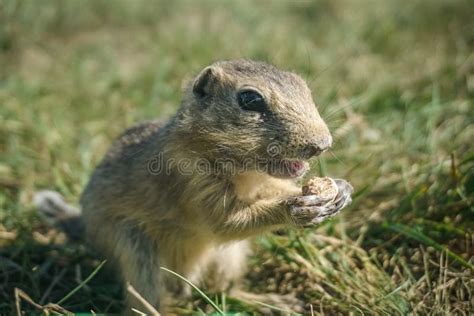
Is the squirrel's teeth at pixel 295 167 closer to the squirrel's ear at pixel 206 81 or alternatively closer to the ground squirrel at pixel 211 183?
the ground squirrel at pixel 211 183

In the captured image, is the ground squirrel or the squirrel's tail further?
the squirrel's tail

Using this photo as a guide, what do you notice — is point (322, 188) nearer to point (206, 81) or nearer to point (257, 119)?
point (257, 119)

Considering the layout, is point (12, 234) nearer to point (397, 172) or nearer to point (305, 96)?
point (305, 96)

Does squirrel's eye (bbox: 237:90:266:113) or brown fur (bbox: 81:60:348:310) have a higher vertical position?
squirrel's eye (bbox: 237:90:266:113)

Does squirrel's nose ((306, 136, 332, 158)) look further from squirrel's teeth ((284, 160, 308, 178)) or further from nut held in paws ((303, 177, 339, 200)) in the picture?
nut held in paws ((303, 177, 339, 200))

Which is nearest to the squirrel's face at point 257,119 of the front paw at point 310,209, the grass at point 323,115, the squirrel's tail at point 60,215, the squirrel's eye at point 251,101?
the squirrel's eye at point 251,101

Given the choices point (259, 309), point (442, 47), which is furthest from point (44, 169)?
point (442, 47)

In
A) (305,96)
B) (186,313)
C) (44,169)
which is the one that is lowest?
(186,313)

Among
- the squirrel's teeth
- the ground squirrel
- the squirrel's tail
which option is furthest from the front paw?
the squirrel's tail
